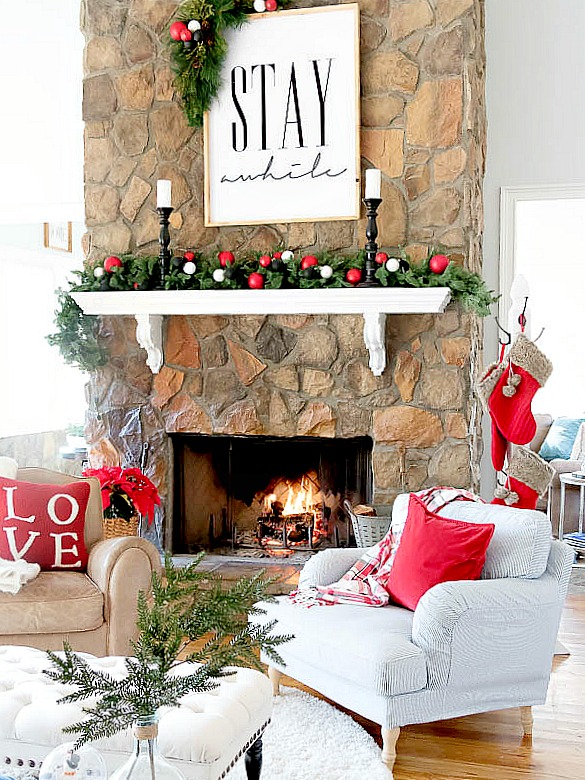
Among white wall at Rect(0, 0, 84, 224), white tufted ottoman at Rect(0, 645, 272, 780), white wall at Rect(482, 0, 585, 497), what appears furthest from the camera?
white wall at Rect(0, 0, 84, 224)

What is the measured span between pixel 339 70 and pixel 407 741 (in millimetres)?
3091

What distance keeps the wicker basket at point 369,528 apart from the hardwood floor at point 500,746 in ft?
3.30

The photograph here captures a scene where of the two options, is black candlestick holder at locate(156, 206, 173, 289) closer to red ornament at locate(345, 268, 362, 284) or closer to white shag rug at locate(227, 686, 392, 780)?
red ornament at locate(345, 268, 362, 284)

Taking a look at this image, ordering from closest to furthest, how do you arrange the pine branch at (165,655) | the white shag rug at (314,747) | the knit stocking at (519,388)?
the pine branch at (165,655), the white shag rug at (314,747), the knit stocking at (519,388)

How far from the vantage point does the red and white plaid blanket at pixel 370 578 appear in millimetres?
3396

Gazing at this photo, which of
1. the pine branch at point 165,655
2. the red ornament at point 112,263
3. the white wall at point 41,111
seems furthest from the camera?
the white wall at point 41,111

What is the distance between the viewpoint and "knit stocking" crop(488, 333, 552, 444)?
162 inches

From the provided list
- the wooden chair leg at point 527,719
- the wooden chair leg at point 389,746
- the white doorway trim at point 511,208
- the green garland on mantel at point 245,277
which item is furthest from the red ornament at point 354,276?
the wooden chair leg at point 389,746

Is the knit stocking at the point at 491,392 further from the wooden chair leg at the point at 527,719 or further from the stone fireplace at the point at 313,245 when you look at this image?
the wooden chair leg at the point at 527,719

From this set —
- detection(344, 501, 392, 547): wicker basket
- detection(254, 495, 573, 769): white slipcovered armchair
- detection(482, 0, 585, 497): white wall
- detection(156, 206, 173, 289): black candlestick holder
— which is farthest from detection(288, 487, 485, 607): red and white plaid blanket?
detection(482, 0, 585, 497): white wall

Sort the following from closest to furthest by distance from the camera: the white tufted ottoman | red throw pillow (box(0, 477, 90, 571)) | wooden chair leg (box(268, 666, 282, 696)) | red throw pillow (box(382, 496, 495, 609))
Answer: the white tufted ottoman, red throw pillow (box(382, 496, 495, 609)), wooden chair leg (box(268, 666, 282, 696)), red throw pillow (box(0, 477, 90, 571))

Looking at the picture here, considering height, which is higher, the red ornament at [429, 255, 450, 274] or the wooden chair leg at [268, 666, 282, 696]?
the red ornament at [429, 255, 450, 274]

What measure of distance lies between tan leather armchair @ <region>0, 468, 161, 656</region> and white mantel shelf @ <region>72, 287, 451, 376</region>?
5.02 feet

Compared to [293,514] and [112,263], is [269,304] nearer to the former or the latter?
[112,263]
